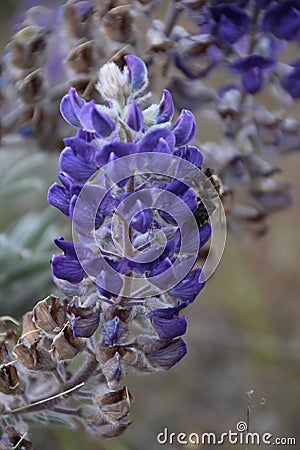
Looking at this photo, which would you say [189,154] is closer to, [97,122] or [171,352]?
[97,122]

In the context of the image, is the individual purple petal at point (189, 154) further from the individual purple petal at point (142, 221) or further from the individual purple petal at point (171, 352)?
the individual purple petal at point (171, 352)

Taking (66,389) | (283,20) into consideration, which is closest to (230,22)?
(283,20)

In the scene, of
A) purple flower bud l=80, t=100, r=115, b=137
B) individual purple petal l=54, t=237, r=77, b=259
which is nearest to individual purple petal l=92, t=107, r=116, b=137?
purple flower bud l=80, t=100, r=115, b=137

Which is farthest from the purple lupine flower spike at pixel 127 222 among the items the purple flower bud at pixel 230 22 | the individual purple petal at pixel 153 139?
the purple flower bud at pixel 230 22

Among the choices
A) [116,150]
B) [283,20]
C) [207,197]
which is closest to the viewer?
[116,150]

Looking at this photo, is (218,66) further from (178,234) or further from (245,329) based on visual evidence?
(245,329)

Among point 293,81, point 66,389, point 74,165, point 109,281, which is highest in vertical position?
point 293,81
